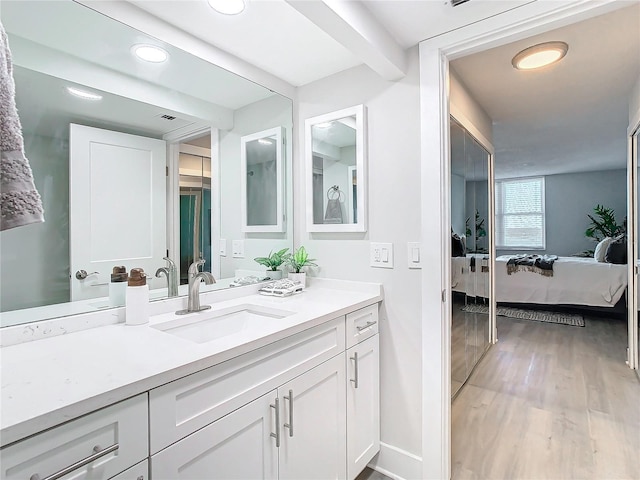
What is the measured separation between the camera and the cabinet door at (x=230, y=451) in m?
0.89

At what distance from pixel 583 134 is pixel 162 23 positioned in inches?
186

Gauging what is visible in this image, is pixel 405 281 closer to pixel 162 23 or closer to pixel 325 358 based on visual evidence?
pixel 325 358

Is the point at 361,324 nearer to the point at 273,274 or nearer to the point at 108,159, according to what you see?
the point at 273,274

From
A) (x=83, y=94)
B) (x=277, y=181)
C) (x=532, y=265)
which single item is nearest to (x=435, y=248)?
(x=277, y=181)

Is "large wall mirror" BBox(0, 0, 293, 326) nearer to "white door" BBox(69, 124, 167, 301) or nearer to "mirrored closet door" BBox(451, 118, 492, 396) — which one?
"white door" BBox(69, 124, 167, 301)

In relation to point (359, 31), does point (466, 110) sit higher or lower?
higher

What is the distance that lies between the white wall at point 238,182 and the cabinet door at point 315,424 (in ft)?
2.60

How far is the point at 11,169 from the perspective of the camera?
73 cm

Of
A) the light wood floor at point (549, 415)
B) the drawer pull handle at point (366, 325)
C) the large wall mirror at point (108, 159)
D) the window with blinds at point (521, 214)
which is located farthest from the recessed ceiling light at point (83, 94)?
the window with blinds at point (521, 214)

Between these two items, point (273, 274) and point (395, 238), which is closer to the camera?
point (395, 238)

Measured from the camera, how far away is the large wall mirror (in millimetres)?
1185

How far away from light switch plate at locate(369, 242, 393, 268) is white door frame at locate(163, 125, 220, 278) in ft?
2.77

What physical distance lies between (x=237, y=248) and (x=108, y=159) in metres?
0.79

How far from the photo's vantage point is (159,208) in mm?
1587
